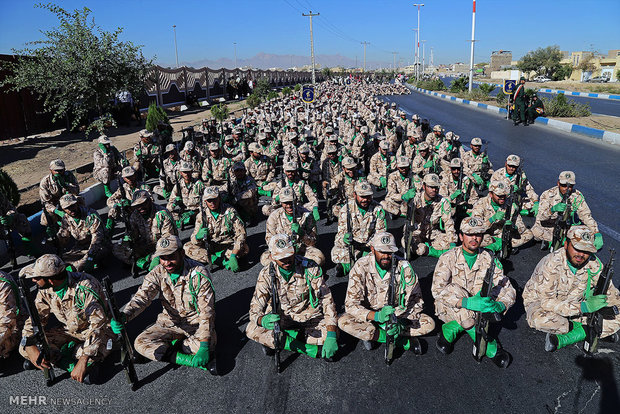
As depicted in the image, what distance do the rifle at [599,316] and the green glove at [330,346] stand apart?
9.81 ft

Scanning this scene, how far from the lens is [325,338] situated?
484 centimetres

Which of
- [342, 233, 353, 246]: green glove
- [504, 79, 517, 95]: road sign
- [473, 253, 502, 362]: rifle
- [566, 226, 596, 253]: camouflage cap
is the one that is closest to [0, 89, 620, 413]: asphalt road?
[473, 253, 502, 362]: rifle

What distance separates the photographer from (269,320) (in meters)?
4.52

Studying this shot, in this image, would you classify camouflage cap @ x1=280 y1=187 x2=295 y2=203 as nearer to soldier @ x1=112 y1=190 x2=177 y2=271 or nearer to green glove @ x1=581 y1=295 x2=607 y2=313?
soldier @ x1=112 y1=190 x2=177 y2=271

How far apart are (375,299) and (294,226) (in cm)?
238

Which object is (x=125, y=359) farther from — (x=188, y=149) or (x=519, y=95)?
(x=519, y=95)

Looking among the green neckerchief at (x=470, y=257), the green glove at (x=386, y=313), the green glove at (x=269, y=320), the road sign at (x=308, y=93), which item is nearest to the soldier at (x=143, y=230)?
the green glove at (x=269, y=320)

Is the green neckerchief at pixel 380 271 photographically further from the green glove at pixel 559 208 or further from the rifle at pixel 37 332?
the green glove at pixel 559 208

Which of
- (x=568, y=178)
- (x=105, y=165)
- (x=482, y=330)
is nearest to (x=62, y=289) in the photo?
(x=482, y=330)

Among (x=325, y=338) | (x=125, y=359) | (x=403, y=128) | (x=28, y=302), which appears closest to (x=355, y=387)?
(x=325, y=338)

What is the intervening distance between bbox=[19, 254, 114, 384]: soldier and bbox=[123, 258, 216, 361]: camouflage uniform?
1.42 ft

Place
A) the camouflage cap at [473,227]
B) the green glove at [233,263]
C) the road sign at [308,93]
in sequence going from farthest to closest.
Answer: the road sign at [308,93] → the green glove at [233,263] → the camouflage cap at [473,227]

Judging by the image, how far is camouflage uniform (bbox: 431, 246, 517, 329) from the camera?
4828 millimetres

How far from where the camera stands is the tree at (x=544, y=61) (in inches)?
3159
